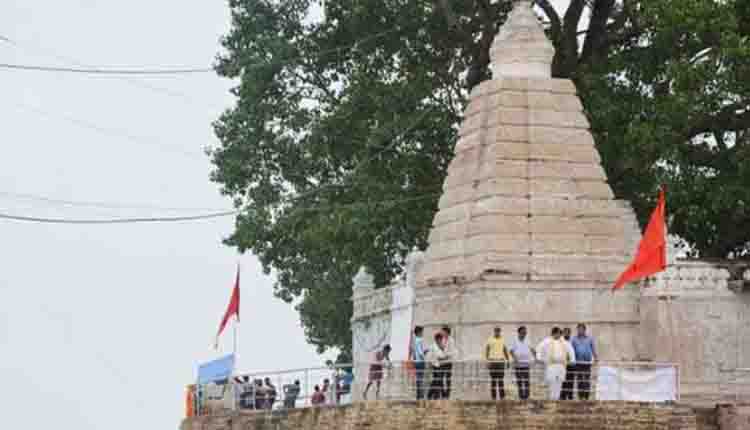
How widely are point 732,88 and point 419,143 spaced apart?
9890 millimetres

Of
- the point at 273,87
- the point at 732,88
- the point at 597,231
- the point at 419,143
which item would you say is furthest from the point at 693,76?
the point at 273,87

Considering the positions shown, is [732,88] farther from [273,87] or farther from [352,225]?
[273,87]

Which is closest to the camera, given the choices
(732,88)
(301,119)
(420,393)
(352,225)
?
(420,393)

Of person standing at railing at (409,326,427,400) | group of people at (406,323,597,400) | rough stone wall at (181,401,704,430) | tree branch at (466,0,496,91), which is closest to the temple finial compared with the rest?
group of people at (406,323,597,400)

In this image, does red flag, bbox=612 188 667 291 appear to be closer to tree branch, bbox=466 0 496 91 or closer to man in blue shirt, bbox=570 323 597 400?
man in blue shirt, bbox=570 323 597 400

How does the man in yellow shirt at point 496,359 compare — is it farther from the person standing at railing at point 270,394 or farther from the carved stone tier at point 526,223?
the person standing at railing at point 270,394

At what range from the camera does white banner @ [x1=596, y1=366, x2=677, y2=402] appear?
3894 cm

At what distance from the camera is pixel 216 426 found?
4425 centimetres

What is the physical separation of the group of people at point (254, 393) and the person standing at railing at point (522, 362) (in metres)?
5.66

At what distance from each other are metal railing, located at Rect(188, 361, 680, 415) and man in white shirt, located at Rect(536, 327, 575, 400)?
1.5 inches

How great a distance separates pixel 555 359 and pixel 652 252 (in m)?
3.42

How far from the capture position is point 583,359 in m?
39.9

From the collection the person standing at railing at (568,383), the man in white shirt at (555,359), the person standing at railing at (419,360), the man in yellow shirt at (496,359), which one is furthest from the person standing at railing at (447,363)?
the person standing at railing at (568,383)

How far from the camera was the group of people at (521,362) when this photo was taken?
39.3 meters
